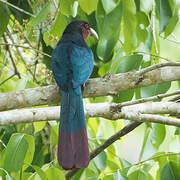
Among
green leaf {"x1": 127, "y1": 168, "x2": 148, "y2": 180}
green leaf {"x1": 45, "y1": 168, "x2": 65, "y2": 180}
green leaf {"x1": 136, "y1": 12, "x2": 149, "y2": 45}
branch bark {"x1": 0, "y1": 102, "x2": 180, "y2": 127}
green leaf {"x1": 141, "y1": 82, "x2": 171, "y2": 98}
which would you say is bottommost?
green leaf {"x1": 127, "y1": 168, "x2": 148, "y2": 180}

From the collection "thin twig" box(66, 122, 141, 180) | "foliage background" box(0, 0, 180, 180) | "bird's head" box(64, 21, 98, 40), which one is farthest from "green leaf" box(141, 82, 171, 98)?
"bird's head" box(64, 21, 98, 40)

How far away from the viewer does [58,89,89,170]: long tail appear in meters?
2.87

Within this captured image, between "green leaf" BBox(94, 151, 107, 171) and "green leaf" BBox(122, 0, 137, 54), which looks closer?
"green leaf" BBox(122, 0, 137, 54)

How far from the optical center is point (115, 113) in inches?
114

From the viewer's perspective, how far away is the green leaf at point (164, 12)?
113 inches

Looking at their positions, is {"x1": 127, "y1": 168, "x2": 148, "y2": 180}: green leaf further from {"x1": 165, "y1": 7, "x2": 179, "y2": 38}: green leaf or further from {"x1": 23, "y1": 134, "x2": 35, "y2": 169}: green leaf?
{"x1": 165, "y1": 7, "x2": 179, "y2": 38}: green leaf

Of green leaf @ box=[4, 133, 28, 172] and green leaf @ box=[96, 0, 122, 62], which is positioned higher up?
green leaf @ box=[96, 0, 122, 62]

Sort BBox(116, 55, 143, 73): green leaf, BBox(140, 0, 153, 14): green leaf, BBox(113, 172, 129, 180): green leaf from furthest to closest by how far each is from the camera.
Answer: BBox(116, 55, 143, 73): green leaf → BBox(113, 172, 129, 180): green leaf → BBox(140, 0, 153, 14): green leaf

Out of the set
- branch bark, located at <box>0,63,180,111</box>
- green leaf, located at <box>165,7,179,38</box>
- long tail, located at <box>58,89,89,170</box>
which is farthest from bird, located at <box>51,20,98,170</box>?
green leaf, located at <box>165,7,179,38</box>

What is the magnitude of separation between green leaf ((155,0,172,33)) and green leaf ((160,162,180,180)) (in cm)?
101

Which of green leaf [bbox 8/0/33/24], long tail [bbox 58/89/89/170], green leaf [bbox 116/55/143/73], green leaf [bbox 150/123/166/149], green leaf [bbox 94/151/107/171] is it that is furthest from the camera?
green leaf [bbox 8/0/33/24]

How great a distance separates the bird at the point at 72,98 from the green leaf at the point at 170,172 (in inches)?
22.9

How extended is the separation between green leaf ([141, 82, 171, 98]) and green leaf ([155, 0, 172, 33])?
0.50 meters

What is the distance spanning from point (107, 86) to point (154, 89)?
41 cm
